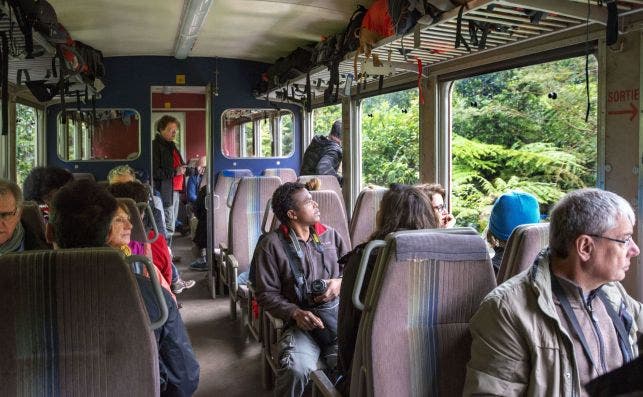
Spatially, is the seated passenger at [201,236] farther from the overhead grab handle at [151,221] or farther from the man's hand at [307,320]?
the man's hand at [307,320]

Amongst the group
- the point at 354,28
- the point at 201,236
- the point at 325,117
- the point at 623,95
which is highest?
the point at 354,28

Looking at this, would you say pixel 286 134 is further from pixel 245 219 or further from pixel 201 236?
pixel 245 219

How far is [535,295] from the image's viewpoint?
1751mm

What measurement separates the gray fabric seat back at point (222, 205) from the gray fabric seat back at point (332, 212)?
1835mm

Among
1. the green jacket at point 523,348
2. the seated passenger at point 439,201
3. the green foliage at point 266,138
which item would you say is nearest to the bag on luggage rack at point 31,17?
the seated passenger at point 439,201

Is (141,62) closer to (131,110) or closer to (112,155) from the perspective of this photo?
(131,110)

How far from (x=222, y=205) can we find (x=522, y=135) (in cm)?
392

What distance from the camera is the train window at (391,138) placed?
5242 millimetres

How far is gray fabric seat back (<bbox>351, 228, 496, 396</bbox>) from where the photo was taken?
74.5 inches

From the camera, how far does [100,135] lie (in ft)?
25.8


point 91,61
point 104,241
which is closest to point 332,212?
point 104,241

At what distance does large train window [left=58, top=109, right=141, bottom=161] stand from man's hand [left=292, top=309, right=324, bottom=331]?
16.9 ft

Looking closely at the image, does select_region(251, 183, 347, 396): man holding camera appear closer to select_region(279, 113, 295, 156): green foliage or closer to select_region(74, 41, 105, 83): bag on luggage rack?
select_region(74, 41, 105, 83): bag on luggage rack

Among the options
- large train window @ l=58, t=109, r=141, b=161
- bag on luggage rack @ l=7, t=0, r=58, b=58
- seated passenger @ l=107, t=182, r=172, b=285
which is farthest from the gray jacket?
large train window @ l=58, t=109, r=141, b=161
